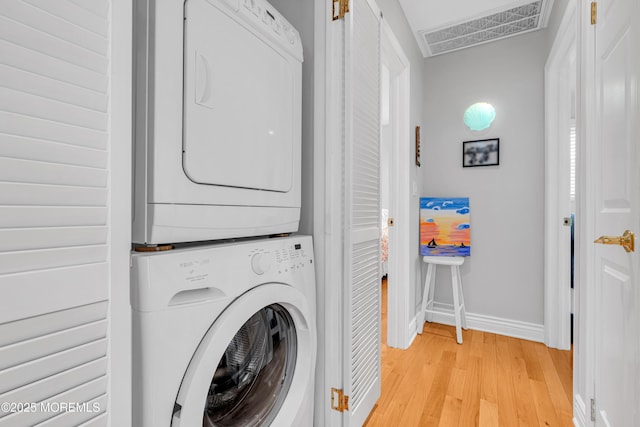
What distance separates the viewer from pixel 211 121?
86 centimetres

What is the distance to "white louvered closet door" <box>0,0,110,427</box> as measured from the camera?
49 cm

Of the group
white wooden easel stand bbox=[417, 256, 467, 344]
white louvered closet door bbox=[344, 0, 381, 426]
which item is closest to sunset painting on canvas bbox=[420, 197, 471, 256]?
white wooden easel stand bbox=[417, 256, 467, 344]

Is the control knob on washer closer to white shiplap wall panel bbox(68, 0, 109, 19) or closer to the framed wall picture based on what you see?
white shiplap wall panel bbox(68, 0, 109, 19)

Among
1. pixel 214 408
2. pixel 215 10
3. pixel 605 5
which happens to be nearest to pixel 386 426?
pixel 214 408

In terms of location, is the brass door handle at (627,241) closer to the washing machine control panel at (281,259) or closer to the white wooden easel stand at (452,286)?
the washing machine control panel at (281,259)

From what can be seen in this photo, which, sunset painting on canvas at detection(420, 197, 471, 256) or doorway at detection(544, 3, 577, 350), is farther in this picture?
sunset painting on canvas at detection(420, 197, 471, 256)

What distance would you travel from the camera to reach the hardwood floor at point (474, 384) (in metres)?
1.64

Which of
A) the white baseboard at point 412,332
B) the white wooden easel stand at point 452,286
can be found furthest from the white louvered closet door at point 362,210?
the white wooden easel stand at point 452,286

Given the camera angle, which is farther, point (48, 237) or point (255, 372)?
point (255, 372)

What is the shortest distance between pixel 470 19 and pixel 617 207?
6.61ft

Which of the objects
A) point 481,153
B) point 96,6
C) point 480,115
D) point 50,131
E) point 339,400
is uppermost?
point 480,115

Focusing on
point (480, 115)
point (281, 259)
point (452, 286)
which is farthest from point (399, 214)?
point (281, 259)

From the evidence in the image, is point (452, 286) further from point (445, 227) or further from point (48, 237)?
point (48, 237)

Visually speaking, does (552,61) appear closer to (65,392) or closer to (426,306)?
(426,306)
